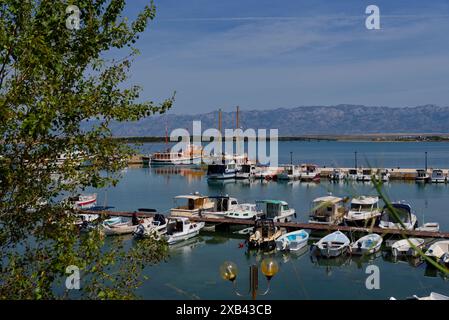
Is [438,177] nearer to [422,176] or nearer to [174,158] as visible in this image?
[422,176]

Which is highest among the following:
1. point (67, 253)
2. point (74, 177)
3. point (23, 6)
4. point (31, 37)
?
point (23, 6)

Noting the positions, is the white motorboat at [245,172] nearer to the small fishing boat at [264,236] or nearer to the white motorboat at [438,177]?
the white motorboat at [438,177]

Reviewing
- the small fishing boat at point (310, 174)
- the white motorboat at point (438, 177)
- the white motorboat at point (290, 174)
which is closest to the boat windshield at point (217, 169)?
the white motorboat at point (290, 174)

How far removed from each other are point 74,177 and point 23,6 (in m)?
2.51

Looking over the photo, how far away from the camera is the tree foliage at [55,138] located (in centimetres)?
662

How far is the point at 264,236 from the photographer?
97.1ft

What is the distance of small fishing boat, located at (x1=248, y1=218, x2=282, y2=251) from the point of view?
28.5 m

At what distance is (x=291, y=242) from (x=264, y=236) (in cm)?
205

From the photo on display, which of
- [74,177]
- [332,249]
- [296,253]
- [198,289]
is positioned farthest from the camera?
[296,253]

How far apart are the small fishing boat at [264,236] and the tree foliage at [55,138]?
20.5m

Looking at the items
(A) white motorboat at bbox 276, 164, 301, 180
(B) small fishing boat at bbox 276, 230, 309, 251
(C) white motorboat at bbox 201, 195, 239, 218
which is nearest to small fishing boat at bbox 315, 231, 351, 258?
(B) small fishing boat at bbox 276, 230, 309, 251

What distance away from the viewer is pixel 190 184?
240ft

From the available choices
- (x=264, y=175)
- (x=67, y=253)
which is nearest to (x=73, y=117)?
(x=67, y=253)
